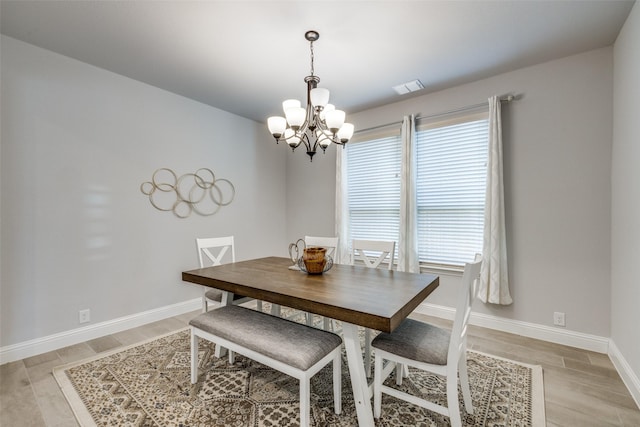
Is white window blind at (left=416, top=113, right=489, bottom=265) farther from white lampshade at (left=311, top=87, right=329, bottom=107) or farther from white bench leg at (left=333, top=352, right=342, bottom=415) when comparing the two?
white bench leg at (left=333, top=352, right=342, bottom=415)

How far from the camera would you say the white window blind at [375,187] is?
11.5ft

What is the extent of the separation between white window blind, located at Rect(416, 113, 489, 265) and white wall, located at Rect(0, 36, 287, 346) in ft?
8.36

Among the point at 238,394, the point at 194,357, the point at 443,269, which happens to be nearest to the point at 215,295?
the point at 194,357

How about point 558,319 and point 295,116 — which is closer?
point 295,116

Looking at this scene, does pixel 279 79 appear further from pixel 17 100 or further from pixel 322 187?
pixel 17 100

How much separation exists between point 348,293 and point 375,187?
7.53ft

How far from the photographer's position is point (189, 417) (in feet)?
5.31

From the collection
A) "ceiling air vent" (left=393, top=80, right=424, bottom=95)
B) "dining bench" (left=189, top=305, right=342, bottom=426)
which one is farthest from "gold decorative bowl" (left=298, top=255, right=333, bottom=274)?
"ceiling air vent" (left=393, top=80, right=424, bottom=95)

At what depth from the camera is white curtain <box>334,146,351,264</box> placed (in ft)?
12.5

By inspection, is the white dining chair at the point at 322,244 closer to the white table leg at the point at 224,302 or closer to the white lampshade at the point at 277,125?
the white table leg at the point at 224,302

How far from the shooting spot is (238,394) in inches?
71.8

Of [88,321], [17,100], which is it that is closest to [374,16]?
[17,100]

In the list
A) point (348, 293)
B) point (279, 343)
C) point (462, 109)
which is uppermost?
point (462, 109)

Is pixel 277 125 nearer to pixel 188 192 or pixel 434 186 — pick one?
pixel 188 192
